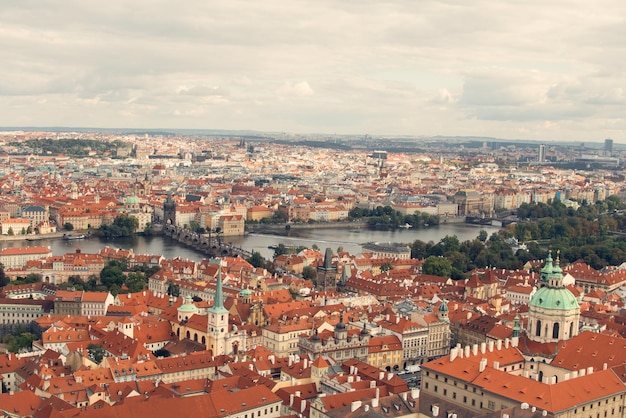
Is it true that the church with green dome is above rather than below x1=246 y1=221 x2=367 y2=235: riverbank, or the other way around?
above

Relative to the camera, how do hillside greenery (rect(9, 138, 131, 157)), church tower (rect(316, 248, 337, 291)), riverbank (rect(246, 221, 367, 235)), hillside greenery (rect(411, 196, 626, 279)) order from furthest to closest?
hillside greenery (rect(9, 138, 131, 157))
riverbank (rect(246, 221, 367, 235))
hillside greenery (rect(411, 196, 626, 279))
church tower (rect(316, 248, 337, 291))

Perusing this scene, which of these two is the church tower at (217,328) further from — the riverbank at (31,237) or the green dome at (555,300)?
the riverbank at (31,237)

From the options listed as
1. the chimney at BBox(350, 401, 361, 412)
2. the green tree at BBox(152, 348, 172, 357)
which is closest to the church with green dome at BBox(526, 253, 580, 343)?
the chimney at BBox(350, 401, 361, 412)

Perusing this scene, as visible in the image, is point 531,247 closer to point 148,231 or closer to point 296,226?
point 296,226

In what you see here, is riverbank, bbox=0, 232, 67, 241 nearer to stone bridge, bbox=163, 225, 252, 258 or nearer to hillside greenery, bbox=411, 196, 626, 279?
stone bridge, bbox=163, 225, 252, 258

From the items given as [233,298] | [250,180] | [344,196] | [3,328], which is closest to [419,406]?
[233,298]

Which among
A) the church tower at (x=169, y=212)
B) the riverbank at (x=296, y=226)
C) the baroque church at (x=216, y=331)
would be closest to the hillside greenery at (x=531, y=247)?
the riverbank at (x=296, y=226)
